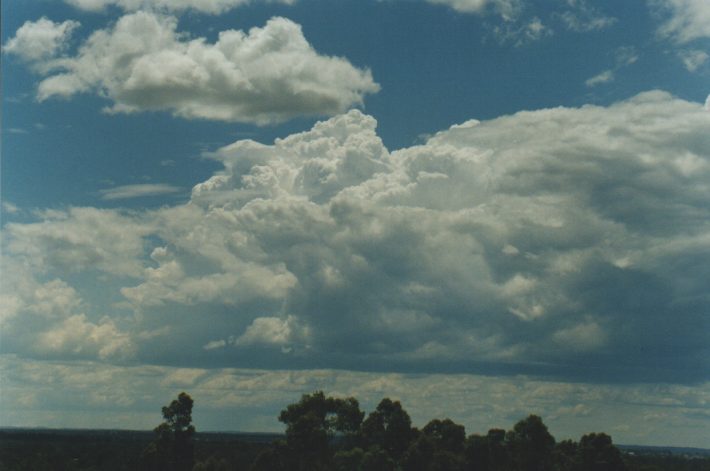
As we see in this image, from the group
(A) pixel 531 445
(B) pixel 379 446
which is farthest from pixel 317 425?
Result: (A) pixel 531 445

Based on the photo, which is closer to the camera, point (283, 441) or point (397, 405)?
point (283, 441)

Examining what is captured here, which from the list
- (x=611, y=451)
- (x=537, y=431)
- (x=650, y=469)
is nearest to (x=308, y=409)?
(x=537, y=431)

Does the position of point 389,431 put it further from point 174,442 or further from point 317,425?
point 174,442

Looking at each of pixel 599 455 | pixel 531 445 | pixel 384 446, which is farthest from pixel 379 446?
pixel 599 455

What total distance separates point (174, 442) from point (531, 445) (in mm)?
60017

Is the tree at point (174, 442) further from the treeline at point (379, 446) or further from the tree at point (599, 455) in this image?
the tree at point (599, 455)

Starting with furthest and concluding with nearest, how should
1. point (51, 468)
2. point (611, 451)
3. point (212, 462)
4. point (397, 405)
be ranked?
1. point (51, 468)
2. point (397, 405)
3. point (611, 451)
4. point (212, 462)

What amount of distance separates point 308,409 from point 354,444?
10.2 meters

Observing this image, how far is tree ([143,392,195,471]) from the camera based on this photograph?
140m

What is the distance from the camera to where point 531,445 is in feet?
499

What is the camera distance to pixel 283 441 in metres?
146

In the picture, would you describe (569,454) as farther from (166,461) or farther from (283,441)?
(166,461)

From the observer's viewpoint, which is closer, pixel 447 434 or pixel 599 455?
pixel 599 455

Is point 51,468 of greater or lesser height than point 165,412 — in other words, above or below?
below
